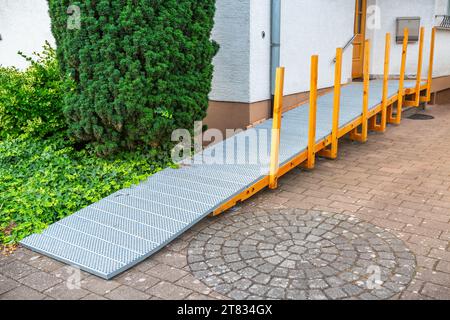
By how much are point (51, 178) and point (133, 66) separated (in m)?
1.59

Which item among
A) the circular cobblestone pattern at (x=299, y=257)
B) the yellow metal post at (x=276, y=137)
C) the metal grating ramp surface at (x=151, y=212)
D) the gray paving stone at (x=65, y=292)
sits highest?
the yellow metal post at (x=276, y=137)

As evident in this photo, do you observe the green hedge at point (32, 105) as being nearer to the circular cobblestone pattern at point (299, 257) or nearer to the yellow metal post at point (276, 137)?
the yellow metal post at point (276, 137)

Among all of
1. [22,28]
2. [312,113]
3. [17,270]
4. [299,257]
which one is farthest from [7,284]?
[22,28]

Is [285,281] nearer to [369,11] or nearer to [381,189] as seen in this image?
[381,189]

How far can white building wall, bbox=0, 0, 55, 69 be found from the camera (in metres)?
9.80

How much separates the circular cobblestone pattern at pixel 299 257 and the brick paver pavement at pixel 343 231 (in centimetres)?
3

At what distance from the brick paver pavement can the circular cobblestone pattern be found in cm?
3

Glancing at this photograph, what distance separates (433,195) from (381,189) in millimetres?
562

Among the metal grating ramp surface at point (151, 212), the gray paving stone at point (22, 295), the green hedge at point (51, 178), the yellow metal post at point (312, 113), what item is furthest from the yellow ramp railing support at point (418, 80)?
the gray paving stone at point (22, 295)

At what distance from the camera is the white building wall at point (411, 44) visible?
1023 cm

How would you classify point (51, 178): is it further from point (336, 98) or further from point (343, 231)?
point (336, 98)

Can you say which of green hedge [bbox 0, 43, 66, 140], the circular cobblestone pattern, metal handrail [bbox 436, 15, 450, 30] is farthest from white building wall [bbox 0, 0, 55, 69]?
metal handrail [bbox 436, 15, 450, 30]

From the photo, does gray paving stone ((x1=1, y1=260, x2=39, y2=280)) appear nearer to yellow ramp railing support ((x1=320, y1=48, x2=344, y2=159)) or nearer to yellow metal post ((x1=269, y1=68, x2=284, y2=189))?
yellow metal post ((x1=269, y1=68, x2=284, y2=189))
